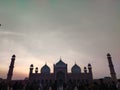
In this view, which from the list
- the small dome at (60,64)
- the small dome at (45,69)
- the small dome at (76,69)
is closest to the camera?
the small dome at (60,64)

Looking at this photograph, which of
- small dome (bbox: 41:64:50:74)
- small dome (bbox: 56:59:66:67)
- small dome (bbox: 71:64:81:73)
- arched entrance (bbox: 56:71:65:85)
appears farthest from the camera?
small dome (bbox: 71:64:81:73)

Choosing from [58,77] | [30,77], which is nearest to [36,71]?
[30,77]

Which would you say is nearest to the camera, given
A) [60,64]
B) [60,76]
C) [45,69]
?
[60,76]

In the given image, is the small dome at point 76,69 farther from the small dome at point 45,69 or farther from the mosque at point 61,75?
the small dome at point 45,69

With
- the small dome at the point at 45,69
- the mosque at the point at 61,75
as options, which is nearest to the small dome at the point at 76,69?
the mosque at the point at 61,75

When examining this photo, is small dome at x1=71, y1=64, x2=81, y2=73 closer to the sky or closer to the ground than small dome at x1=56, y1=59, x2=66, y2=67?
closer to the ground

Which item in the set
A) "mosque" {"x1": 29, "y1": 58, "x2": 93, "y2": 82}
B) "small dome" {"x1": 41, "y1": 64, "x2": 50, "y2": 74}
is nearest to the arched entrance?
"mosque" {"x1": 29, "y1": 58, "x2": 93, "y2": 82}

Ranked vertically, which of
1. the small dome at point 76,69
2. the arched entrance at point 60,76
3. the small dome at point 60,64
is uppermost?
the small dome at point 60,64

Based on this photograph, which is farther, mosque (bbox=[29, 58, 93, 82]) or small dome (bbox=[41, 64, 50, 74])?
small dome (bbox=[41, 64, 50, 74])

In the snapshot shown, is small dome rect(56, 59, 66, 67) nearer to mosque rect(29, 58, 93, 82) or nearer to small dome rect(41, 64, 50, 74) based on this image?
mosque rect(29, 58, 93, 82)

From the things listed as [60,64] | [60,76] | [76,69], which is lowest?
[60,76]

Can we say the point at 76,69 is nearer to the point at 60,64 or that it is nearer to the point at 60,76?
the point at 60,64

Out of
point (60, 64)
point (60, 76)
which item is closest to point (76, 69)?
point (60, 64)

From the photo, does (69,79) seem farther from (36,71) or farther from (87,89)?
(87,89)
